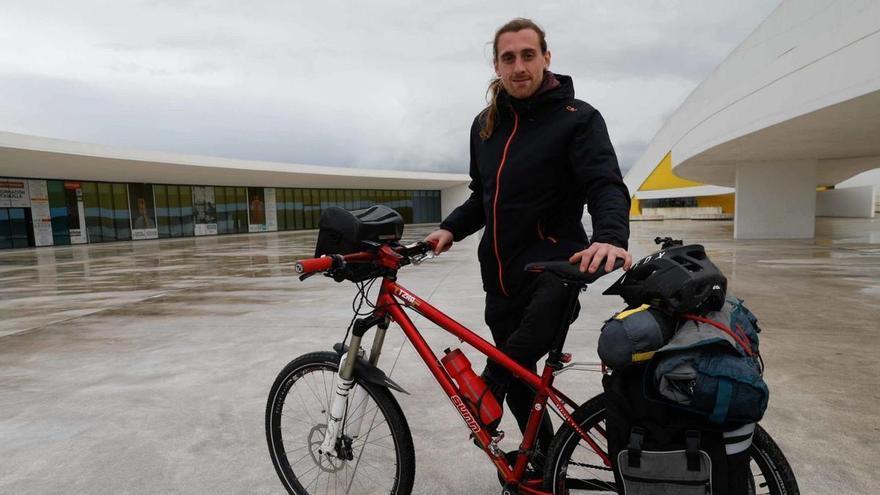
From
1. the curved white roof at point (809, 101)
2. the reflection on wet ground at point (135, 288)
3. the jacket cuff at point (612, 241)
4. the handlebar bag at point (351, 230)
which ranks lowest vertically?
the reflection on wet ground at point (135, 288)

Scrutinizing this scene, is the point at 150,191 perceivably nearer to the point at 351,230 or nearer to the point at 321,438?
the point at 321,438

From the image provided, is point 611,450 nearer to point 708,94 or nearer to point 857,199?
point 708,94

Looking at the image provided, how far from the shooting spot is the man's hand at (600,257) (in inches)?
56.3

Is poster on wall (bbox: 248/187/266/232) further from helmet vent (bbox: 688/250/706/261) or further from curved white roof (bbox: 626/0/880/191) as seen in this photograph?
helmet vent (bbox: 688/250/706/261)

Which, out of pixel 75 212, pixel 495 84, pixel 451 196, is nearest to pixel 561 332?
pixel 495 84

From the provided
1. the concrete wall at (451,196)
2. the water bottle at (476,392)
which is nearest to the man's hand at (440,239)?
the water bottle at (476,392)

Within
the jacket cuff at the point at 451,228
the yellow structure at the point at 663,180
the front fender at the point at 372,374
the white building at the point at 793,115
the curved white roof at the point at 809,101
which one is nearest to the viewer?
the front fender at the point at 372,374

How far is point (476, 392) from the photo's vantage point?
173cm

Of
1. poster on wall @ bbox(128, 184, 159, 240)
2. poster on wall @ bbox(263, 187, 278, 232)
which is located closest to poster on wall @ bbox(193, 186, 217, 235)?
poster on wall @ bbox(128, 184, 159, 240)

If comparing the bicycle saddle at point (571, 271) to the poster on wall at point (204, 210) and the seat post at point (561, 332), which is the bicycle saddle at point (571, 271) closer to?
the seat post at point (561, 332)

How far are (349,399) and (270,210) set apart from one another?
34255mm

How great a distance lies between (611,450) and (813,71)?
10.4 meters

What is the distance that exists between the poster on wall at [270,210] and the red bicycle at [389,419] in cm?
3380

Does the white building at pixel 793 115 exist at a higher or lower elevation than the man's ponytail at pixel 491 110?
higher
